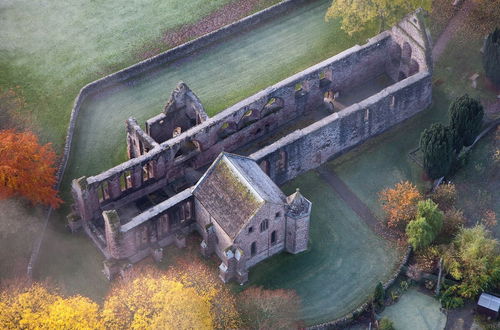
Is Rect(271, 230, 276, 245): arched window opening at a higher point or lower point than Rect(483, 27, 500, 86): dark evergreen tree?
lower

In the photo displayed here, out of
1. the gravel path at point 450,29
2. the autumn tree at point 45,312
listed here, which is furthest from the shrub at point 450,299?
the gravel path at point 450,29

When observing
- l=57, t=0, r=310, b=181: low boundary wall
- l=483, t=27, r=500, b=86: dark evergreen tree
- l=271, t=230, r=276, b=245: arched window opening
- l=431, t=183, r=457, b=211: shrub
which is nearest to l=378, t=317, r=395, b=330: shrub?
l=271, t=230, r=276, b=245: arched window opening

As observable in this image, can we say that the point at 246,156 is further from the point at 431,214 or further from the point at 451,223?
the point at 451,223

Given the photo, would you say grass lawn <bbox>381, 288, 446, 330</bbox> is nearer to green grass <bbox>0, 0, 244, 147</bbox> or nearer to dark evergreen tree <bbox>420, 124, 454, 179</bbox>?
dark evergreen tree <bbox>420, 124, 454, 179</bbox>

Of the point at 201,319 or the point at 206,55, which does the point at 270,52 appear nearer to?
the point at 206,55

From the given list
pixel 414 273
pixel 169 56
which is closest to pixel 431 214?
pixel 414 273

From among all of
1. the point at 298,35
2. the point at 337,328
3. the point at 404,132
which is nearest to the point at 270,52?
the point at 298,35
